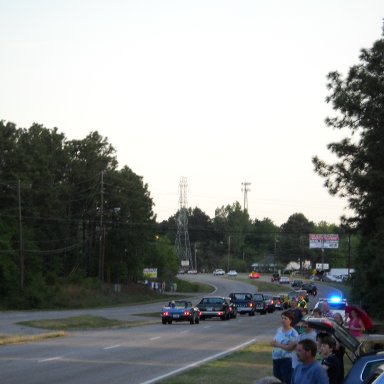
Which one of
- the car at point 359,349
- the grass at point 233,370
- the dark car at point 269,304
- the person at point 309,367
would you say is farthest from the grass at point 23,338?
the dark car at point 269,304

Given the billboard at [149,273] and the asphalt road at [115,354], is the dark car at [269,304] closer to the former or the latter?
the asphalt road at [115,354]

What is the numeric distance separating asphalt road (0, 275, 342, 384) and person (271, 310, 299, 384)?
4850 millimetres

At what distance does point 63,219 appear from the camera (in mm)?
94625

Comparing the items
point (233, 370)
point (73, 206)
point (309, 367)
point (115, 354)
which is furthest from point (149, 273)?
point (309, 367)

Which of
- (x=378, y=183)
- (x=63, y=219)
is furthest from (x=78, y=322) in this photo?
(x=63, y=219)

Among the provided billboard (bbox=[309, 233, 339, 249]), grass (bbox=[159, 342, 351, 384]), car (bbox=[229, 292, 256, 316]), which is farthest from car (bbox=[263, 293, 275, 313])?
billboard (bbox=[309, 233, 339, 249])

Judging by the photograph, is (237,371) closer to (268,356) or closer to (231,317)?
(268,356)

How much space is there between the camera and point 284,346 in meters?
13.1

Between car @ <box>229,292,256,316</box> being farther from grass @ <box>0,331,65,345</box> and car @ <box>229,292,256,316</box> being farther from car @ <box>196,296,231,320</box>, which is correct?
grass @ <box>0,331,65,345</box>

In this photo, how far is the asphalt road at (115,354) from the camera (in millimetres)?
19031

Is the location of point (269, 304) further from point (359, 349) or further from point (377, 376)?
point (377, 376)

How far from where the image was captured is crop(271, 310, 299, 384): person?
521 inches

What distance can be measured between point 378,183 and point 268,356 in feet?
34.4

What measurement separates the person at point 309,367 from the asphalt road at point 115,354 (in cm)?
928
